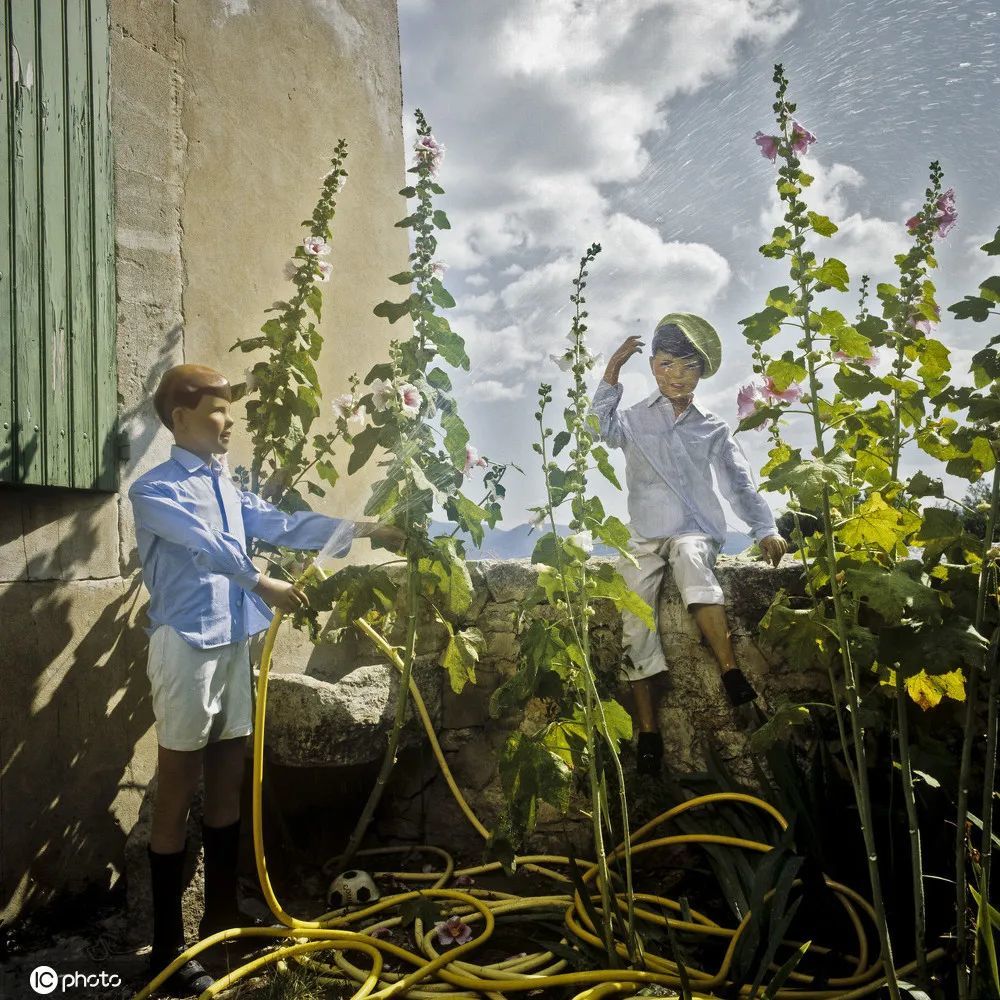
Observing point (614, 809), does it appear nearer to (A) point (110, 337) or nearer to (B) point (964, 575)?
(B) point (964, 575)

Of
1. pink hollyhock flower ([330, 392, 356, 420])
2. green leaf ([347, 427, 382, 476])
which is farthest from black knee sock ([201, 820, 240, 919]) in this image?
pink hollyhock flower ([330, 392, 356, 420])

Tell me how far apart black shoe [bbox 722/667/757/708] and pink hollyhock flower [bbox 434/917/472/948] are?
3.97 feet

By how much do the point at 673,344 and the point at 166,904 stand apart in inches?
108

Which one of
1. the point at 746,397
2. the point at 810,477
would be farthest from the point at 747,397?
the point at 810,477

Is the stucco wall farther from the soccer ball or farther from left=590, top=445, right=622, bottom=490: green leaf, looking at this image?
left=590, top=445, right=622, bottom=490: green leaf

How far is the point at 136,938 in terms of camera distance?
9.12 feet

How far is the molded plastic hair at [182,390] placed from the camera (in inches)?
111

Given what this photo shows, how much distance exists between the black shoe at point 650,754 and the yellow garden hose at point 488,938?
246 millimetres

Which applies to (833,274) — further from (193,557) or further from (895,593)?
(193,557)

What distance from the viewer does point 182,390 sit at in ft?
9.23

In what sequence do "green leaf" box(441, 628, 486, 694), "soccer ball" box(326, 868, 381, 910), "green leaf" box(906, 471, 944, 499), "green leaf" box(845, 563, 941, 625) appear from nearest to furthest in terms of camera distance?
"green leaf" box(845, 563, 941, 625)
"green leaf" box(906, 471, 944, 499)
"soccer ball" box(326, 868, 381, 910)
"green leaf" box(441, 628, 486, 694)

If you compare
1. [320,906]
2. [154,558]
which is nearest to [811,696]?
[320,906]

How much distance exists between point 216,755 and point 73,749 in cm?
49

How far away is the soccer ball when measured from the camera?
296cm
